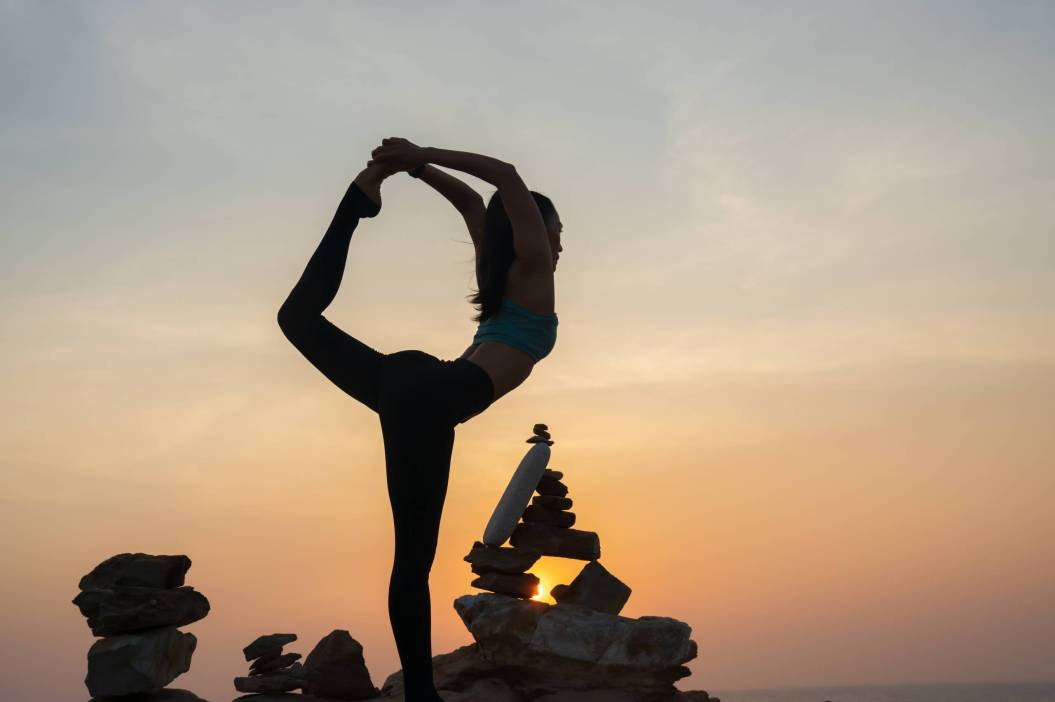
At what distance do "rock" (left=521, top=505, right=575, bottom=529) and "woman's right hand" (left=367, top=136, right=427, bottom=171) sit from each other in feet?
14.6

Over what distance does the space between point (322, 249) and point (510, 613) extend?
4318 mm

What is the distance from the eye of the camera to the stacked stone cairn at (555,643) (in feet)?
25.8

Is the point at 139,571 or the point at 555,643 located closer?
the point at 139,571

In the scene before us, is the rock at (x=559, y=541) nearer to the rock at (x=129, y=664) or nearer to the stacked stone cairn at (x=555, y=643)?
the stacked stone cairn at (x=555, y=643)

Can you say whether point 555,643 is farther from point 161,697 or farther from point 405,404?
point 405,404

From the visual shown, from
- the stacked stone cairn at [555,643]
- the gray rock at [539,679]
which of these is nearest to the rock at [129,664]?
the gray rock at [539,679]

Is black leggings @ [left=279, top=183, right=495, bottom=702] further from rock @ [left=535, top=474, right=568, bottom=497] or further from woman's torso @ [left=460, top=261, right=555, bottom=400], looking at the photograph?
rock @ [left=535, top=474, right=568, bottom=497]

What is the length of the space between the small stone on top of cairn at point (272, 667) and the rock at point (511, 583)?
189cm

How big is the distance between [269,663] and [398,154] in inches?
158

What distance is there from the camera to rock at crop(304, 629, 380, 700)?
Answer: 7312 millimetres

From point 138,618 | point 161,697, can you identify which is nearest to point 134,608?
point 138,618

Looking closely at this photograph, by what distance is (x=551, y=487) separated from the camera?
8.96 metres

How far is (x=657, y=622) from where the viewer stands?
8.03 m

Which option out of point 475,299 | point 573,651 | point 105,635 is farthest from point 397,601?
point 573,651
